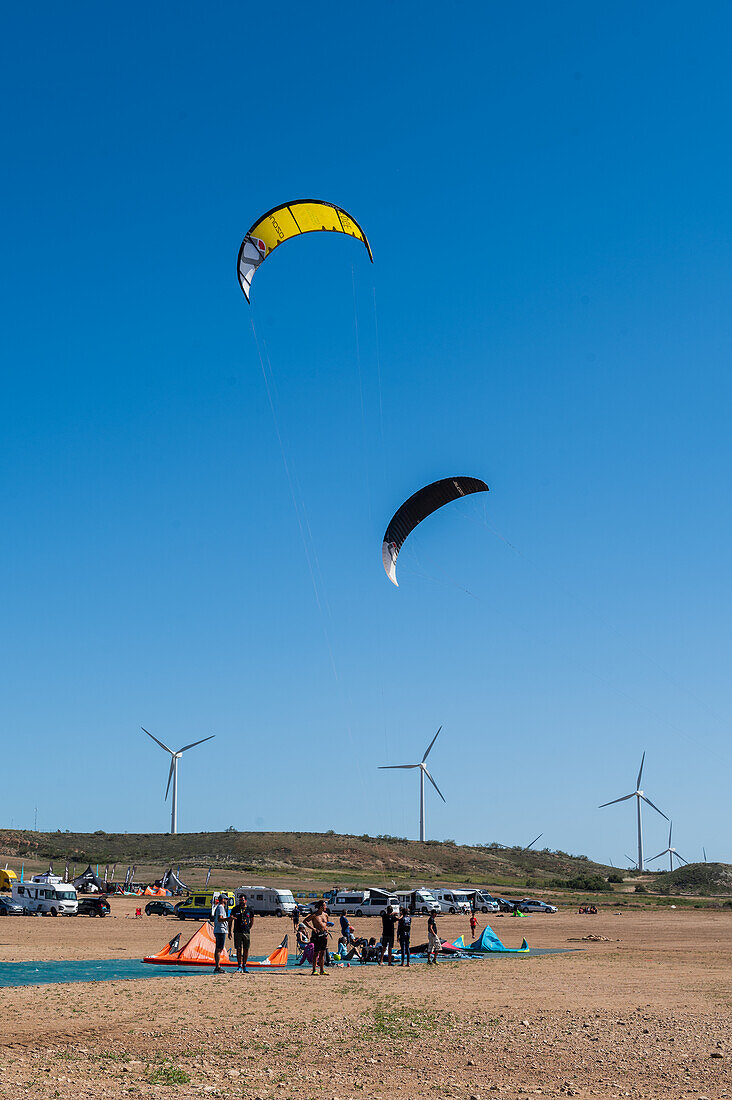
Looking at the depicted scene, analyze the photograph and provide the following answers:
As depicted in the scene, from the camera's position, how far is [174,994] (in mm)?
16984

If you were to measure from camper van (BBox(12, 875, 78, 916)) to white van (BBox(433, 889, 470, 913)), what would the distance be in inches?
706

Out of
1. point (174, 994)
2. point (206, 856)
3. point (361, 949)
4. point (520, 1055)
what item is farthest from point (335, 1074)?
point (206, 856)

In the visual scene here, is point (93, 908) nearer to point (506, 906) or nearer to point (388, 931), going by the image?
point (506, 906)

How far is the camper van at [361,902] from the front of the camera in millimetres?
45625

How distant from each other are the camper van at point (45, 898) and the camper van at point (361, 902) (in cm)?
1131

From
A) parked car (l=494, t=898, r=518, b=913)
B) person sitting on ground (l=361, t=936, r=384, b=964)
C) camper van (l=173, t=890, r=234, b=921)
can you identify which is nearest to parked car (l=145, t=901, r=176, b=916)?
camper van (l=173, t=890, r=234, b=921)

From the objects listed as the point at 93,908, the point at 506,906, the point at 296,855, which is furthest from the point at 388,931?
the point at 296,855

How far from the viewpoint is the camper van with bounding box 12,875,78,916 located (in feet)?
140

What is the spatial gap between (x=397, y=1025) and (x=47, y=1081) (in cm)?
571

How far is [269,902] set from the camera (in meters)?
45.3

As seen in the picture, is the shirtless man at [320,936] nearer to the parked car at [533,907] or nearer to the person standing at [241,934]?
the person standing at [241,934]

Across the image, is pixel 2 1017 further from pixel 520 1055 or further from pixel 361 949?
pixel 361 949

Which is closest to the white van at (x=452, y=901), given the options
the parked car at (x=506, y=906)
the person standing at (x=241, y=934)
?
the parked car at (x=506, y=906)

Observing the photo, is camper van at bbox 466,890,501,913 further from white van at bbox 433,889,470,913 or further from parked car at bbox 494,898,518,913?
white van at bbox 433,889,470,913
